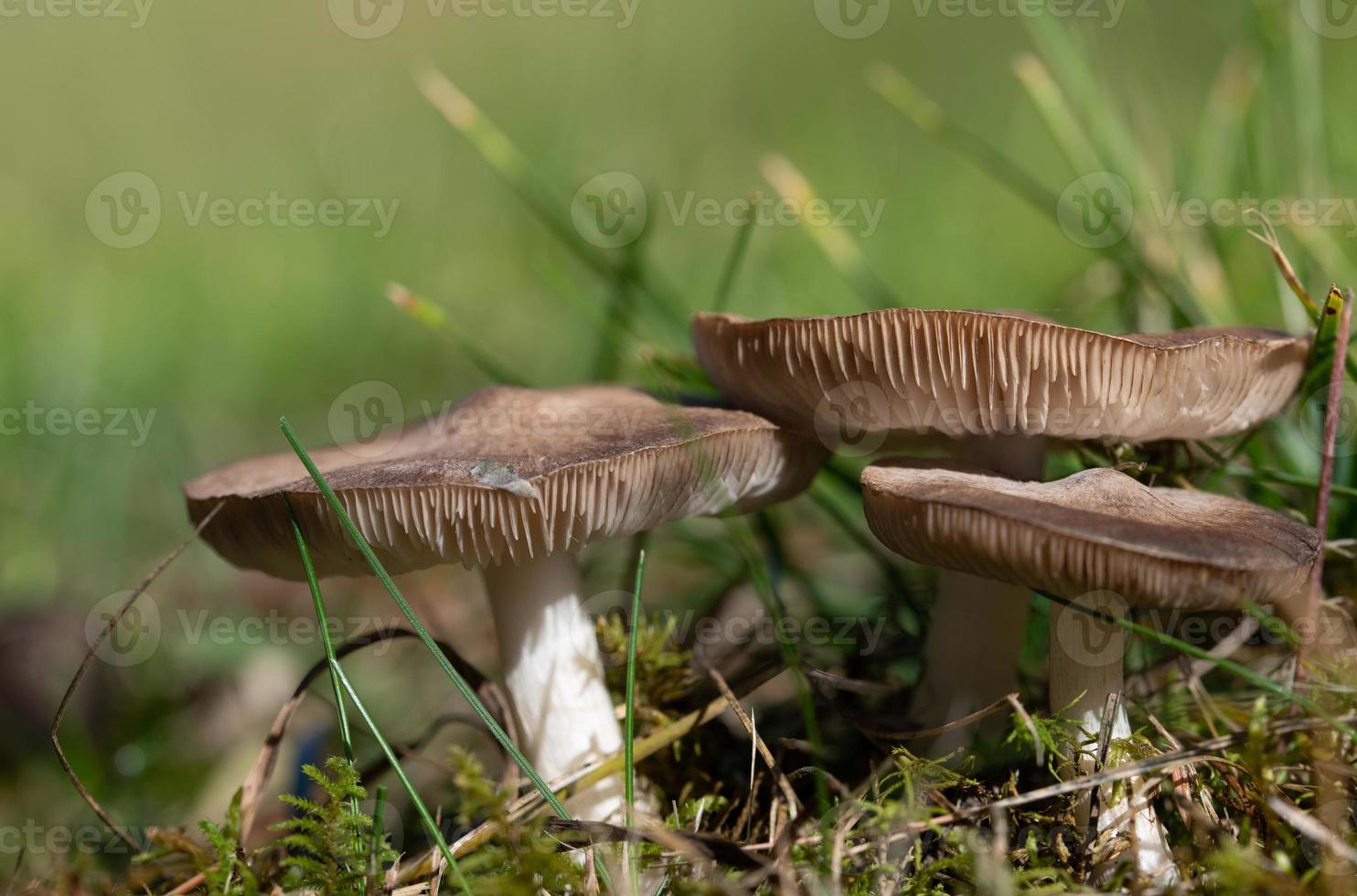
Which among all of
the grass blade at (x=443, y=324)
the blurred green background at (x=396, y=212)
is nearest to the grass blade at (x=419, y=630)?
the grass blade at (x=443, y=324)

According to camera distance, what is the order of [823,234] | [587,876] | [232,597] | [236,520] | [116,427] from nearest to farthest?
1. [587,876]
2. [236,520]
3. [823,234]
4. [232,597]
5. [116,427]

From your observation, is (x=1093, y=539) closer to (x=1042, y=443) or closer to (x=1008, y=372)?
(x=1008, y=372)

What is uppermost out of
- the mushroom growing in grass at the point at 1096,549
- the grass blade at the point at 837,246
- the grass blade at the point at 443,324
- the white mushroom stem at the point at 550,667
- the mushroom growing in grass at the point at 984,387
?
the grass blade at the point at 837,246

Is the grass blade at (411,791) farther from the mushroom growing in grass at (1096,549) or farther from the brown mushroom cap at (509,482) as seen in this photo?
the mushroom growing in grass at (1096,549)

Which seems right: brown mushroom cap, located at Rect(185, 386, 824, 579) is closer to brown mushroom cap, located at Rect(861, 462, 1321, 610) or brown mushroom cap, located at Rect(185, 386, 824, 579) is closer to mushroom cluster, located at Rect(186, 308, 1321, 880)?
mushroom cluster, located at Rect(186, 308, 1321, 880)

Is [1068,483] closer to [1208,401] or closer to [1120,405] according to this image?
[1120,405]

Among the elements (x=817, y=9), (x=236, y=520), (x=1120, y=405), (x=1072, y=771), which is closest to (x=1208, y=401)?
(x=1120, y=405)

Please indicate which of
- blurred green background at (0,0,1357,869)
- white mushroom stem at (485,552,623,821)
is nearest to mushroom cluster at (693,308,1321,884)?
white mushroom stem at (485,552,623,821)
